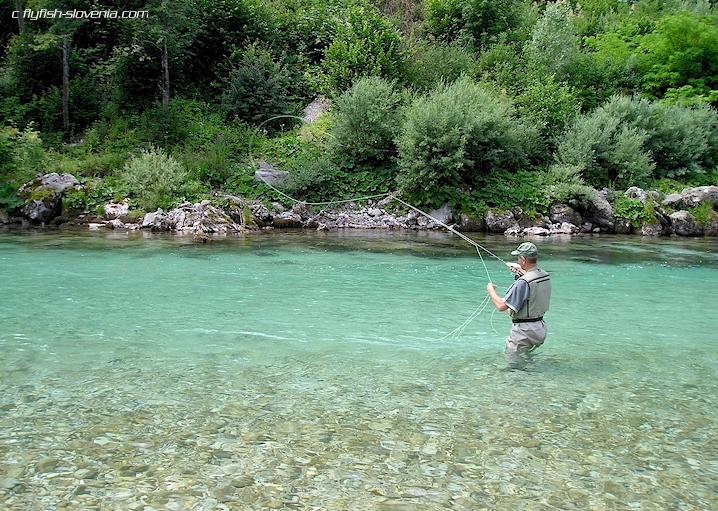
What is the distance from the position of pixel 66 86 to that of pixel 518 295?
23593 mm

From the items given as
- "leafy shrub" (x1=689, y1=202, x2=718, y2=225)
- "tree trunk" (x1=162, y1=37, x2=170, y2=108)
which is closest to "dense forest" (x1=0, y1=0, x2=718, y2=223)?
"tree trunk" (x1=162, y1=37, x2=170, y2=108)

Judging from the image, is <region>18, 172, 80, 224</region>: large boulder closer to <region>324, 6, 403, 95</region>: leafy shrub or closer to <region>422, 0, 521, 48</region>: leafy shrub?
<region>324, 6, 403, 95</region>: leafy shrub

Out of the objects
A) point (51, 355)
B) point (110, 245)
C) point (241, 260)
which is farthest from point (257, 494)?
point (110, 245)

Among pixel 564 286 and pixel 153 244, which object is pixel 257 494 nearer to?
pixel 564 286

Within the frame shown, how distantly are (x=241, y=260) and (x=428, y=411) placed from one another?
9131 mm

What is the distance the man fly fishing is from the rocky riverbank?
1355 cm

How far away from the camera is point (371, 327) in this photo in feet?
27.8

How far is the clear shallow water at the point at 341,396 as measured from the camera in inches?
158

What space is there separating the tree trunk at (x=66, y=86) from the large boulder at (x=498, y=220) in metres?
17.5

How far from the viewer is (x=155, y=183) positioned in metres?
19.8

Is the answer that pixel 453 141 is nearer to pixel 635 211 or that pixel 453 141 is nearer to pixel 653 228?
pixel 635 211

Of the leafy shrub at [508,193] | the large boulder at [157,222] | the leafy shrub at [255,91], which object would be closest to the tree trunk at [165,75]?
the leafy shrub at [255,91]

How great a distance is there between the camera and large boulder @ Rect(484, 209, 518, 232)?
66.8ft

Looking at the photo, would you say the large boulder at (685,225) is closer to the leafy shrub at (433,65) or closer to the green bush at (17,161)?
the leafy shrub at (433,65)
